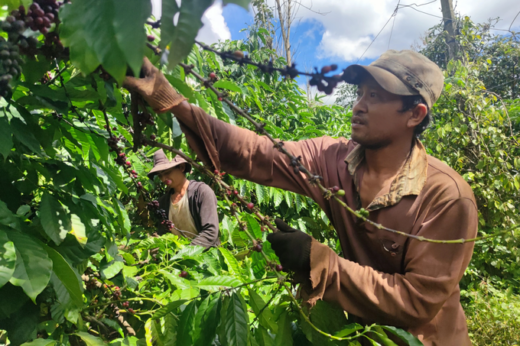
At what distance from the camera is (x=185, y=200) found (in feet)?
9.56

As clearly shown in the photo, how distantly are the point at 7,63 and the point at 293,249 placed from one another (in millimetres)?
799

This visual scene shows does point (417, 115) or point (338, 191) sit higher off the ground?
point (417, 115)

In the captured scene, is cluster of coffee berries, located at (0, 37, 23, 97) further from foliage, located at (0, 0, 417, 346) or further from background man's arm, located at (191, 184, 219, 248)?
background man's arm, located at (191, 184, 219, 248)

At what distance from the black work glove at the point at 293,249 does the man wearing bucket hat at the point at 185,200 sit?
169cm

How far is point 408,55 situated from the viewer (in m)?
1.40

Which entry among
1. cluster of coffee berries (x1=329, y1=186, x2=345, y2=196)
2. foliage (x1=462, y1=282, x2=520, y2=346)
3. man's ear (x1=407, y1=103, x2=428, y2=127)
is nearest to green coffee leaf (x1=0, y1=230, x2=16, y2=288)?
cluster of coffee berries (x1=329, y1=186, x2=345, y2=196)

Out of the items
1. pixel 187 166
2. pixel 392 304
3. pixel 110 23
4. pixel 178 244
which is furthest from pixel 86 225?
pixel 187 166

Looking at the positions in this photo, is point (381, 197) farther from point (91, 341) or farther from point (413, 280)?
point (91, 341)

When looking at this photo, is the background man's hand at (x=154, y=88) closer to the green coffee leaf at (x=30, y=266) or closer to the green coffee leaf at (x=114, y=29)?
the green coffee leaf at (x=114, y=29)

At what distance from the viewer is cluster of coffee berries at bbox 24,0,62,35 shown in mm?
601

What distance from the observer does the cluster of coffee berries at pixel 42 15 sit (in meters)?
0.60

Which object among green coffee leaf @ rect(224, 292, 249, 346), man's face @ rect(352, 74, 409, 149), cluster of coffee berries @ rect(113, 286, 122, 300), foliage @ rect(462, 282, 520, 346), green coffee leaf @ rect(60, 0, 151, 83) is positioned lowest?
foliage @ rect(462, 282, 520, 346)

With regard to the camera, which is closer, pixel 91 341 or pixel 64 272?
pixel 64 272

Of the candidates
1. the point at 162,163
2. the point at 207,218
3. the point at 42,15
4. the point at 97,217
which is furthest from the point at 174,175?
the point at 42,15
